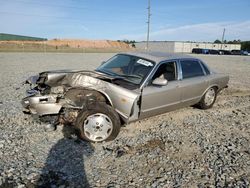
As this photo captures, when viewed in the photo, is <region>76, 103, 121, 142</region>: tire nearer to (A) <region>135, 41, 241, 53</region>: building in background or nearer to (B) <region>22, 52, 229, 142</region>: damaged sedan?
(B) <region>22, 52, 229, 142</region>: damaged sedan

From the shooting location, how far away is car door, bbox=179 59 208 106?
5.21 metres

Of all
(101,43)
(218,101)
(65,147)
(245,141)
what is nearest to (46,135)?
(65,147)

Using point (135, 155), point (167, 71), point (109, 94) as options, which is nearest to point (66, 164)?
point (135, 155)

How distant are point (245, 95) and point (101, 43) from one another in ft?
251

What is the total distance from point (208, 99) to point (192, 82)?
1.14m

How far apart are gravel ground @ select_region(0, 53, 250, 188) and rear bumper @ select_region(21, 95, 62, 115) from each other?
50 cm

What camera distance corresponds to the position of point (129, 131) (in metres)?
4.62

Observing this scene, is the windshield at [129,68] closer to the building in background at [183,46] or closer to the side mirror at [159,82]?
the side mirror at [159,82]

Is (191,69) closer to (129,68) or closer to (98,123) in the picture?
(129,68)

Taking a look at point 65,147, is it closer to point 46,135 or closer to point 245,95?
point 46,135

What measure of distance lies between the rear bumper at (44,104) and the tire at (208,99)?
3823mm

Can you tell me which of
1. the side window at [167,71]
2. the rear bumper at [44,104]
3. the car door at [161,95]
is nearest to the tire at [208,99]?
the car door at [161,95]

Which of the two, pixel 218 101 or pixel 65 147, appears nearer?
pixel 65 147

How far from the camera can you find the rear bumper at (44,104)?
402 cm
